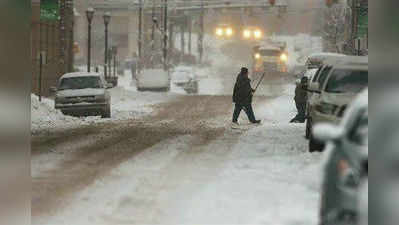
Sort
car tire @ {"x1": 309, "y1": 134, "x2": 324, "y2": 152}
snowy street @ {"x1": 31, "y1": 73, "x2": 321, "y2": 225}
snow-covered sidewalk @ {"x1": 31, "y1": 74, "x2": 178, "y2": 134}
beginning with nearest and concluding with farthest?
snowy street @ {"x1": 31, "y1": 73, "x2": 321, "y2": 225}
car tire @ {"x1": 309, "y1": 134, "x2": 324, "y2": 152}
snow-covered sidewalk @ {"x1": 31, "y1": 74, "x2": 178, "y2": 134}

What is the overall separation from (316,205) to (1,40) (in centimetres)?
970

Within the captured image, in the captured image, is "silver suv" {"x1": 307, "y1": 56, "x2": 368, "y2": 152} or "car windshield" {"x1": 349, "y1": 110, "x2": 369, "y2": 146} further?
"silver suv" {"x1": 307, "y1": 56, "x2": 368, "y2": 152}

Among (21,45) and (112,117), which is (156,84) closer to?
(112,117)

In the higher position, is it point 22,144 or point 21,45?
point 21,45

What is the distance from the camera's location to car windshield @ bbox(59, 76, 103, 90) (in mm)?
28984

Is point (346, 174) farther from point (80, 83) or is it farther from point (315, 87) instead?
point (80, 83)

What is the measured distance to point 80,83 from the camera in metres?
29.2

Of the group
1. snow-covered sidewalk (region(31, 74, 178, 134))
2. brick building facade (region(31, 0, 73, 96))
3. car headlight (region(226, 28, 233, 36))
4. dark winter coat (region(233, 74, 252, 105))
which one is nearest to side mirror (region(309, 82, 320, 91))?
dark winter coat (region(233, 74, 252, 105))

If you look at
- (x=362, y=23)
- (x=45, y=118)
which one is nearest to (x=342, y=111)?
(x=45, y=118)

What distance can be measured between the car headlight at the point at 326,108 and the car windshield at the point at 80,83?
48.7ft

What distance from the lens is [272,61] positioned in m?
68.9

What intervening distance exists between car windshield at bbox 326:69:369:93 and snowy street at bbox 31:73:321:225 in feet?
4.41

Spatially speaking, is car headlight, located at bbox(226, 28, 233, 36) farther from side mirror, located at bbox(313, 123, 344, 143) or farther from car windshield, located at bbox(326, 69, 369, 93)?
side mirror, located at bbox(313, 123, 344, 143)

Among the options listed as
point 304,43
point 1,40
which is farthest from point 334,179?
point 304,43
